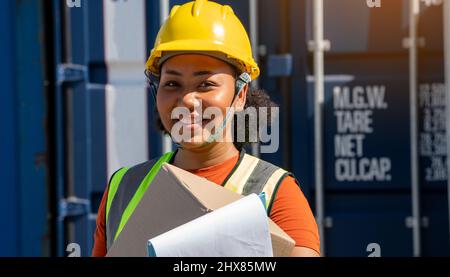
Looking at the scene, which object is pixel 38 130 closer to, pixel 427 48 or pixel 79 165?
pixel 79 165

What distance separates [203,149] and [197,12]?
31 centimetres

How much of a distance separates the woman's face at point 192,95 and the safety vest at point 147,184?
12 centimetres

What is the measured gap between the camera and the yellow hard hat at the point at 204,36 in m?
1.90

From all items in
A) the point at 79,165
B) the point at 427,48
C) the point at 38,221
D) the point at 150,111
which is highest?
the point at 427,48

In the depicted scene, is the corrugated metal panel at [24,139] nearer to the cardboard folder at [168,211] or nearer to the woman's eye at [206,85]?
the woman's eye at [206,85]

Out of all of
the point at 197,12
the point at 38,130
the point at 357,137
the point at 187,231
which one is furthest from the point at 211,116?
the point at 38,130

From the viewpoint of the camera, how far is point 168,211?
1.65 m

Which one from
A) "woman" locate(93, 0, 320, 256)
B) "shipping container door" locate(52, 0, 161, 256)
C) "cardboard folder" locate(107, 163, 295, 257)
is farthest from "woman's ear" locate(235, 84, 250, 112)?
"shipping container door" locate(52, 0, 161, 256)

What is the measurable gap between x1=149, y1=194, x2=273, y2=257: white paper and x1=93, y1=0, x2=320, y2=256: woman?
173 millimetres

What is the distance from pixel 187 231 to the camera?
5.08 feet

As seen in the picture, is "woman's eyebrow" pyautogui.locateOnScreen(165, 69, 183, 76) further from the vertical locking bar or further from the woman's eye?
the vertical locking bar

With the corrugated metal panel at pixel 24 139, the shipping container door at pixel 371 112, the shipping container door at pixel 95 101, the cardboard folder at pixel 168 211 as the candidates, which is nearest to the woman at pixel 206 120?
the cardboard folder at pixel 168 211

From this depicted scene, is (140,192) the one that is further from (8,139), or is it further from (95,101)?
(8,139)

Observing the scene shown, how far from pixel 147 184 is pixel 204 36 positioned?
36 cm
